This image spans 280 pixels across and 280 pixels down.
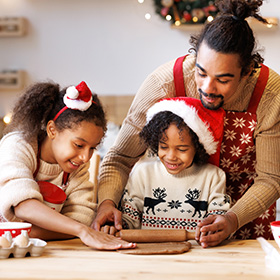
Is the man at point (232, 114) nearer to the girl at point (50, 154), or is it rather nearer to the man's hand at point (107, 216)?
the man's hand at point (107, 216)

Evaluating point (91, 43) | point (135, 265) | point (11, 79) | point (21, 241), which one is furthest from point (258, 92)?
point (11, 79)

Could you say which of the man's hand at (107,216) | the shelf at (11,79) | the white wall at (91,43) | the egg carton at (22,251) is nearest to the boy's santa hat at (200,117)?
the man's hand at (107,216)

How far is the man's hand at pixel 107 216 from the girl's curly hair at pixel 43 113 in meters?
0.28

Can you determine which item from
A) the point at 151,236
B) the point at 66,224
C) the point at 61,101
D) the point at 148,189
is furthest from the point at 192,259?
the point at 61,101

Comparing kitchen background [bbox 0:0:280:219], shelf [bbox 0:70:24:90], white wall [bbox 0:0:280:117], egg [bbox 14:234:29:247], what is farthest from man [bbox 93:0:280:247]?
shelf [bbox 0:70:24:90]

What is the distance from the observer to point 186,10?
4.52 m

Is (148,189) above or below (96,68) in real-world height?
below

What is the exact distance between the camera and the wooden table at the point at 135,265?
3.27ft

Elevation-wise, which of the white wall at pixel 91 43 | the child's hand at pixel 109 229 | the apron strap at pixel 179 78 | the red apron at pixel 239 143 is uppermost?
the white wall at pixel 91 43

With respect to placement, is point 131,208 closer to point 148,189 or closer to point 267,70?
point 148,189

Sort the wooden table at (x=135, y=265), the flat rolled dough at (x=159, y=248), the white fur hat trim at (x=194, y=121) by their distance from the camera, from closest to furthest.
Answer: the wooden table at (x=135, y=265), the flat rolled dough at (x=159, y=248), the white fur hat trim at (x=194, y=121)

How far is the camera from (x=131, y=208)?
162cm

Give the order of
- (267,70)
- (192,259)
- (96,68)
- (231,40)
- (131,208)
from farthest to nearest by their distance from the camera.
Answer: (96,68)
(267,70)
(131,208)
(231,40)
(192,259)

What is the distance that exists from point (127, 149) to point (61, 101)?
31cm
